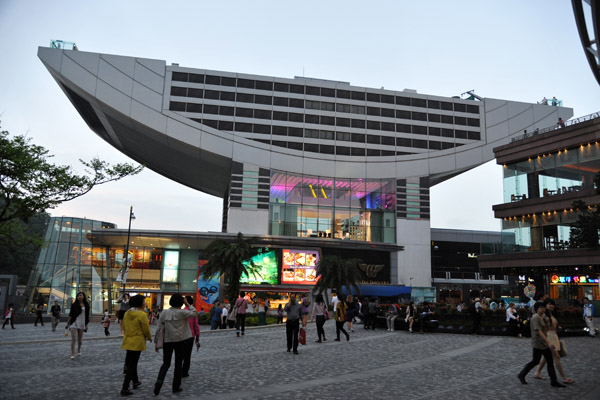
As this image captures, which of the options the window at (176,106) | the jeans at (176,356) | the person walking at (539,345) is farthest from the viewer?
the window at (176,106)

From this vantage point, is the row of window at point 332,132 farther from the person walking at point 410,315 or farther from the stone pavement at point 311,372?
the stone pavement at point 311,372

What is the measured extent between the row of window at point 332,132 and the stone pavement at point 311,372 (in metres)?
40.1

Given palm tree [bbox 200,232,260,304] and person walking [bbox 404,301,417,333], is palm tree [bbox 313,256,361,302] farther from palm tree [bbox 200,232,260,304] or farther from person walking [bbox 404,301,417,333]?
person walking [bbox 404,301,417,333]

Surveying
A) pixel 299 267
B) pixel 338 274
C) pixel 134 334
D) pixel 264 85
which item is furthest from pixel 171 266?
pixel 134 334

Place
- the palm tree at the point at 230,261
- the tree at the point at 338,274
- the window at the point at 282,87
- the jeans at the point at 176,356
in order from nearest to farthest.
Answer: the jeans at the point at 176,356 → the palm tree at the point at 230,261 → the tree at the point at 338,274 → the window at the point at 282,87

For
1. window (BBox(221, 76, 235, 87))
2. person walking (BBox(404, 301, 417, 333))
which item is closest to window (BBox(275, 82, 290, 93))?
window (BBox(221, 76, 235, 87))

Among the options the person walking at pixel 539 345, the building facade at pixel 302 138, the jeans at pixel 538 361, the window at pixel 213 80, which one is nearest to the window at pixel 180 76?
the building facade at pixel 302 138

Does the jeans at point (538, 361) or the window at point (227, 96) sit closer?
the jeans at point (538, 361)

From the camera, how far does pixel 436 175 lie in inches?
2370

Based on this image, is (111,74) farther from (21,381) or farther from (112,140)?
(21,381)

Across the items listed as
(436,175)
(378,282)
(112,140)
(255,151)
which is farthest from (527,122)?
(112,140)

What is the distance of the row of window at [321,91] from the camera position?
56.3 metres

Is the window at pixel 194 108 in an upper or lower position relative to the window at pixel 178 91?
lower

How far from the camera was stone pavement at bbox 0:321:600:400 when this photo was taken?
8789 millimetres
